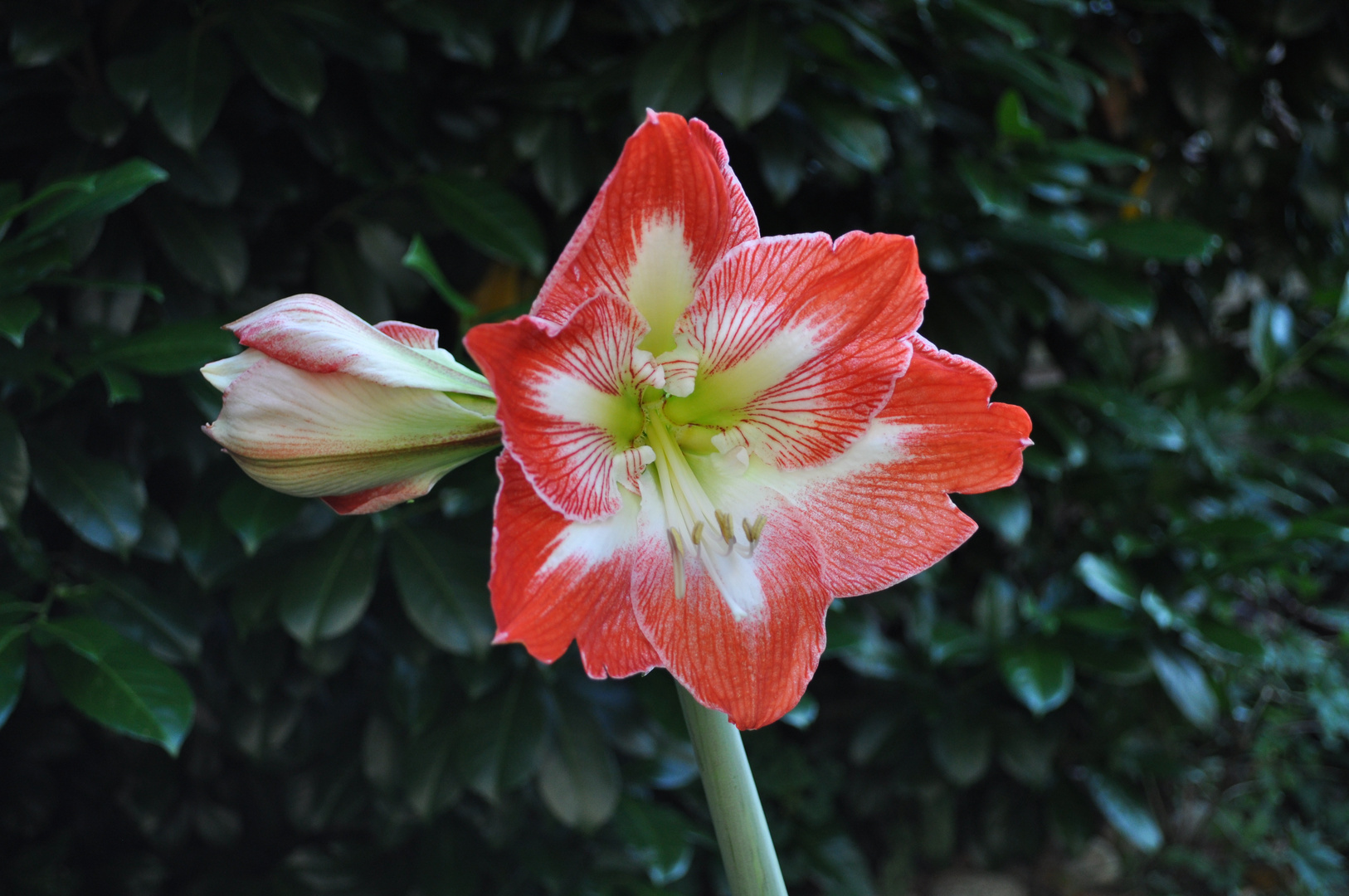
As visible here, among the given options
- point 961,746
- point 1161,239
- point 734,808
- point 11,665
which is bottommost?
point 961,746

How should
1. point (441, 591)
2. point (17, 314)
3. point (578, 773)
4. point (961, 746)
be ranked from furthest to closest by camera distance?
point (961, 746)
point (578, 773)
point (441, 591)
point (17, 314)

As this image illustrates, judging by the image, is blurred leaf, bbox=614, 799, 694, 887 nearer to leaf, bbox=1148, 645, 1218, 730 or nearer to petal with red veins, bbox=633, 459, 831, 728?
leaf, bbox=1148, 645, 1218, 730

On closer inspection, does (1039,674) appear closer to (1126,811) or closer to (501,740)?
(1126,811)

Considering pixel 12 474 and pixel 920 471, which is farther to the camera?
pixel 12 474

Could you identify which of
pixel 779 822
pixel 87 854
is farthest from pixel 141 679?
pixel 779 822

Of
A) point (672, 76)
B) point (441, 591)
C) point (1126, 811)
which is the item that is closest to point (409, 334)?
point (441, 591)

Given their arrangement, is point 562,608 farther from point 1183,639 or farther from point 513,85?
point 1183,639

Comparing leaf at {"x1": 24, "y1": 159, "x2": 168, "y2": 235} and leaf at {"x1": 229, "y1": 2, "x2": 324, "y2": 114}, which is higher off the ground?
leaf at {"x1": 229, "y1": 2, "x2": 324, "y2": 114}

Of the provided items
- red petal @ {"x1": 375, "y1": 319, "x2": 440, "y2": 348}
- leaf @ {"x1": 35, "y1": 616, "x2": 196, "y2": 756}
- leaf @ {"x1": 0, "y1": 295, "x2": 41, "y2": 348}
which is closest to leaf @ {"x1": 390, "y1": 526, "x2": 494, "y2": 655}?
leaf @ {"x1": 35, "y1": 616, "x2": 196, "y2": 756}
